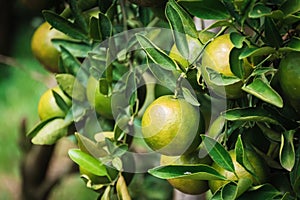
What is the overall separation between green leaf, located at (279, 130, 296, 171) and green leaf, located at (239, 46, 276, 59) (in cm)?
7

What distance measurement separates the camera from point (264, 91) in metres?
0.49

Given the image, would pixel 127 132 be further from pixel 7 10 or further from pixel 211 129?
pixel 7 10

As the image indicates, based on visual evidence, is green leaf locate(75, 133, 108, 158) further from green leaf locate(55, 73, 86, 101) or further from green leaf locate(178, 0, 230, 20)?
green leaf locate(178, 0, 230, 20)

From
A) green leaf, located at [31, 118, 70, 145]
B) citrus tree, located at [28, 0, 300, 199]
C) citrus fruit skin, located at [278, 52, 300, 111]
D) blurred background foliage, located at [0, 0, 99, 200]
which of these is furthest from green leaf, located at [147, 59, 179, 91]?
blurred background foliage, located at [0, 0, 99, 200]

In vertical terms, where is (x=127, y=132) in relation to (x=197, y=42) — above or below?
below

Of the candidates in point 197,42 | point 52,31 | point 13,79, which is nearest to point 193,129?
point 197,42

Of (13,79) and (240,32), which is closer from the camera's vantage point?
(240,32)

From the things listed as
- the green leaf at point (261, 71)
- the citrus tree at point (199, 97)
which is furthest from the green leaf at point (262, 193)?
the green leaf at point (261, 71)

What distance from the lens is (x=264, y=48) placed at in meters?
0.50

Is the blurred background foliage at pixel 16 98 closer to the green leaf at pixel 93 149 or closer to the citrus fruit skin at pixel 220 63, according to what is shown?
the green leaf at pixel 93 149

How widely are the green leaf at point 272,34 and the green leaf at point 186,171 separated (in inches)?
4.9

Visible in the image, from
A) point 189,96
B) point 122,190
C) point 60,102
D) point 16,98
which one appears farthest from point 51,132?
point 16,98

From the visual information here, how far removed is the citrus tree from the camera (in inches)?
20.1

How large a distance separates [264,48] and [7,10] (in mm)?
2824
